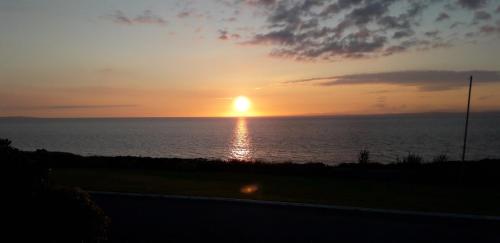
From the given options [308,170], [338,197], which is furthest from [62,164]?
[338,197]

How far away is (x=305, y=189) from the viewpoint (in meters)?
14.0

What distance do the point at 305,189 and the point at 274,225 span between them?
5121 millimetres

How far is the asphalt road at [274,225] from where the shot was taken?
829 cm

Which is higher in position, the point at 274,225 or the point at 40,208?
the point at 40,208

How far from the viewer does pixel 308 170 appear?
720 inches

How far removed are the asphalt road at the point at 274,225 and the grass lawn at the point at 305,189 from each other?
153cm

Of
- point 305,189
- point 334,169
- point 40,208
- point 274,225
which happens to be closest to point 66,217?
point 40,208

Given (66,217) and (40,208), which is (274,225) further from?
(40,208)

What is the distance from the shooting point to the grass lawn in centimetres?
1159

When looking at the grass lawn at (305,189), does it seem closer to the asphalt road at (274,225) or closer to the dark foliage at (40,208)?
the asphalt road at (274,225)

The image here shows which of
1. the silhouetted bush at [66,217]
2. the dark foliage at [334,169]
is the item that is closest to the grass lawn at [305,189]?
the dark foliage at [334,169]

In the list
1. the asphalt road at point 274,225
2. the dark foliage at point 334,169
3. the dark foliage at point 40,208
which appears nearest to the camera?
the dark foliage at point 40,208

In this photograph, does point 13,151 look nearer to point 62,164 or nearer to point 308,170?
point 308,170

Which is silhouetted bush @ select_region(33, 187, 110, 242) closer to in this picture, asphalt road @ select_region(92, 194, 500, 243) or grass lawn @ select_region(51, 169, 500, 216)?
asphalt road @ select_region(92, 194, 500, 243)
